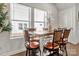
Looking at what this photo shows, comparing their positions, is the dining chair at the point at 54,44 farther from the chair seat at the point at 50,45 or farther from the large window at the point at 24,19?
the large window at the point at 24,19

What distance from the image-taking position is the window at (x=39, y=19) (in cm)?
197

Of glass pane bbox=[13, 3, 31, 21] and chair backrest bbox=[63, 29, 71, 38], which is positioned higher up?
glass pane bbox=[13, 3, 31, 21]

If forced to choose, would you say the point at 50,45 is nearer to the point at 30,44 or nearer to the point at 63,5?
the point at 30,44

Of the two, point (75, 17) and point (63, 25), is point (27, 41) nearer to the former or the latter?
point (63, 25)

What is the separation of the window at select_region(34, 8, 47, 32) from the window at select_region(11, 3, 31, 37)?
11 cm

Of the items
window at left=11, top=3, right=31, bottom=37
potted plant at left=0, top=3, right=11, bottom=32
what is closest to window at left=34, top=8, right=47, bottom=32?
window at left=11, top=3, right=31, bottom=37

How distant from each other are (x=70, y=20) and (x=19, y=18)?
0.76 metres

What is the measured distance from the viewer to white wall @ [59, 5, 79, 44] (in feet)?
6.39

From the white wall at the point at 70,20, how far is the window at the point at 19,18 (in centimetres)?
51

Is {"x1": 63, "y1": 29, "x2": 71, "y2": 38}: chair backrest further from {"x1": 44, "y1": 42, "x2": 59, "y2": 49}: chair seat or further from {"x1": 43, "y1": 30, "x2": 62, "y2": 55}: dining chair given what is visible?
{"x1": 44, "y1": 42, "x2": 59, "y2": 49}: chair seat

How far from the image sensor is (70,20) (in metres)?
1.94

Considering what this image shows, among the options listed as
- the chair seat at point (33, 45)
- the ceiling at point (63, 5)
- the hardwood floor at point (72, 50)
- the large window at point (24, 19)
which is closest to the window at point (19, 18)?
the large window at point (24, 19)

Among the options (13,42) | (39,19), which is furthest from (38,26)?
(13,42)

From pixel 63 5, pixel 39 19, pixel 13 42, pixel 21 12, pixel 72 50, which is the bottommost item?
pixel 72 50
